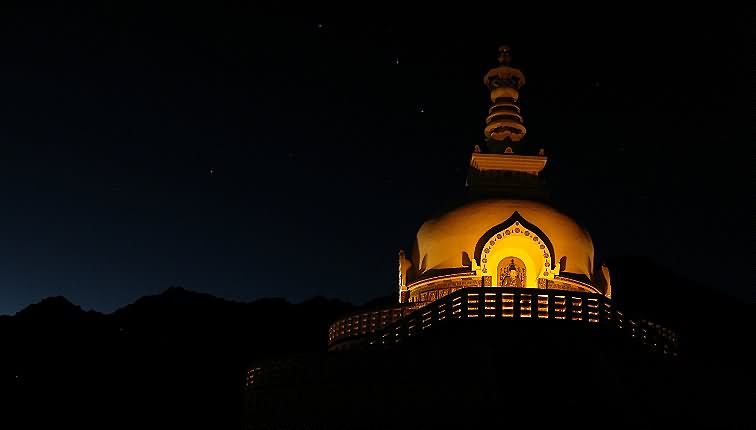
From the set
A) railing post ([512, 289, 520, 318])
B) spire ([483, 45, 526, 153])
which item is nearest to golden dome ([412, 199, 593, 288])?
spire ([483, 45, 526, 153])

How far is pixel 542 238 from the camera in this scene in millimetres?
22328

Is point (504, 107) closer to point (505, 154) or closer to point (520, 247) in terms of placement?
point (505, 154)

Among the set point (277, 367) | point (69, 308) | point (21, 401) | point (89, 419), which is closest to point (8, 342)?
point (69, 308)

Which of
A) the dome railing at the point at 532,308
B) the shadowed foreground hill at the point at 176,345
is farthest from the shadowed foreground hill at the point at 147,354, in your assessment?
the dome railing at the point at 532,308

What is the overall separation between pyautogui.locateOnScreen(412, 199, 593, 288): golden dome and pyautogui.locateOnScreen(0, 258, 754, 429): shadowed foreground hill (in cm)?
341

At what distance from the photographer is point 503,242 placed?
22.6 metres

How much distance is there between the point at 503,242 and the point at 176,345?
28.8 m

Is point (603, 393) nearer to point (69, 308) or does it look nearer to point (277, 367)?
point (277, 367)

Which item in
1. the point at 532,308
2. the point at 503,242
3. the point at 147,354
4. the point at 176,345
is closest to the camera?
the point at 532,308

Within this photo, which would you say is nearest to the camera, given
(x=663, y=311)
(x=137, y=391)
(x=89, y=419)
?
(x=89, y=419)

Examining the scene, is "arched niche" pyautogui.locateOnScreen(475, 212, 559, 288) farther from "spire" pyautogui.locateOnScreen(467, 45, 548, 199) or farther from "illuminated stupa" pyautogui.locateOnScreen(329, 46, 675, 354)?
"spire" pyautogui.locateOnScreen(467, 45, 548, 199)

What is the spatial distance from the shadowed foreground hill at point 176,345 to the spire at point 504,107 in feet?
21.6

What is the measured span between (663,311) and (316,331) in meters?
22.5

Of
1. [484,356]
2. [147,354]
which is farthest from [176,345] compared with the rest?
[484,356]
